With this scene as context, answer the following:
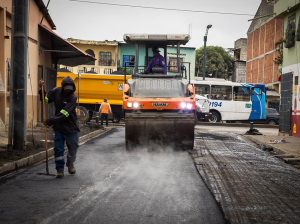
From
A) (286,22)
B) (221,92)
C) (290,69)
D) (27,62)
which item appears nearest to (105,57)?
(221,92)

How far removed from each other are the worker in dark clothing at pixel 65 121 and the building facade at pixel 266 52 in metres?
34.5

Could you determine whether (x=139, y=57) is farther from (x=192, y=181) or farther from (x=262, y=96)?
(x=262, y=96)

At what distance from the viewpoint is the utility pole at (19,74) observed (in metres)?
11.0

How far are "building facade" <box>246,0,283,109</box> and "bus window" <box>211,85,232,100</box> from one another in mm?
10894

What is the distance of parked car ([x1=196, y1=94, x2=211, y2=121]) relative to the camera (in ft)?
97.7

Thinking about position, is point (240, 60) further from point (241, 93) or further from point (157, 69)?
point (157, 69)

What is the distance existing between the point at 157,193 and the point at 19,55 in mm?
6072

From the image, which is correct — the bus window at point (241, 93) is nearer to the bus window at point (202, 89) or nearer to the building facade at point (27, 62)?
the bus window at point (202, 89)

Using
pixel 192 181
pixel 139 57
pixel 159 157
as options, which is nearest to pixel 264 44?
pixel 139 57

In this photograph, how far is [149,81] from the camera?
1332cm

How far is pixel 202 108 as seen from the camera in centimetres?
2998

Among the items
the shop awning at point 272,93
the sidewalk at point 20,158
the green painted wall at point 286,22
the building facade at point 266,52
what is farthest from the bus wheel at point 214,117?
the sidewalk at point 20,158

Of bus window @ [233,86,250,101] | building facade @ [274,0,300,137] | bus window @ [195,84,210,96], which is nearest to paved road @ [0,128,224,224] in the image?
building facade @ [274,0,300,137]

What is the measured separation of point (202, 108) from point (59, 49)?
11054mm
